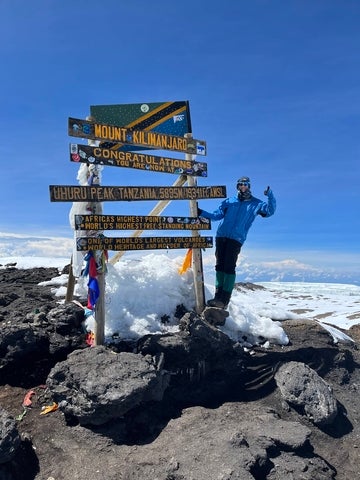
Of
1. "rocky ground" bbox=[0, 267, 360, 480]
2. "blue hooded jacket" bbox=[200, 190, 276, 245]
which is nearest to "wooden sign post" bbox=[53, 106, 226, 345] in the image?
"blue hooded jacket" bbox=[200, 190, 276, 245]

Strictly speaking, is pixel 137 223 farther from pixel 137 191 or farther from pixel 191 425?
pixel 191 425

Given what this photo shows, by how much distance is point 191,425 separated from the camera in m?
6.36

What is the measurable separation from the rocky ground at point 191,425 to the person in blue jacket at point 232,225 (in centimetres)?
153

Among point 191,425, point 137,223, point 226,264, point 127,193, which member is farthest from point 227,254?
point 191,425

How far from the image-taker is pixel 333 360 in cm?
895

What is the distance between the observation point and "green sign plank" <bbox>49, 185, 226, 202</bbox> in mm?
7281

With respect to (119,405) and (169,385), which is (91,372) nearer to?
(119,405)

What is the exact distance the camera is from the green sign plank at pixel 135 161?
24.9ft

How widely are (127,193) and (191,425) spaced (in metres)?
4.43

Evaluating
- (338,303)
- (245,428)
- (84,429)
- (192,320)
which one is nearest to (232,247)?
(192,320)

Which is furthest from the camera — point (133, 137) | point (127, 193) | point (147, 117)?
point (147, 117)

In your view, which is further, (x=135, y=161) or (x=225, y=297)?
(x=225, y=297)

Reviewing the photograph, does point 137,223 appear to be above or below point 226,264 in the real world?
above

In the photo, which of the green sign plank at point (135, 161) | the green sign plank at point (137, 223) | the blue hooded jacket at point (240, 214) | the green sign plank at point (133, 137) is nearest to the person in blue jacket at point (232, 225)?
the blue hooded jacket at point (240, 214)
